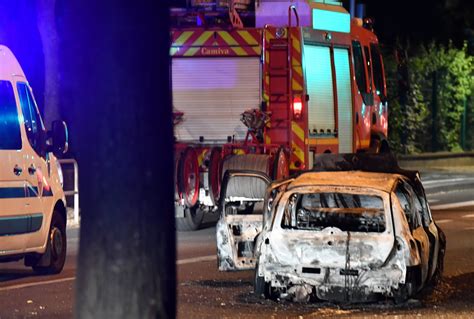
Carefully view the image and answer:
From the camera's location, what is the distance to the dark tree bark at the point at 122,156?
4.70 meters

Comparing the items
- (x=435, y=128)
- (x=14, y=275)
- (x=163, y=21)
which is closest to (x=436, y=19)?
(x=435, y=128)

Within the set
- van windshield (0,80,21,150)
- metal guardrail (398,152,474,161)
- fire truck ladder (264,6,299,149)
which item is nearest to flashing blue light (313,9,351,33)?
fire truck ladder (264,6,299,149)

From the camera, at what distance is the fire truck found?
16.8 meters

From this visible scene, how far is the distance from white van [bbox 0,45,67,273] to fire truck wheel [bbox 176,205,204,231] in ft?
14.3

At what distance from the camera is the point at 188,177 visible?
1648 cm

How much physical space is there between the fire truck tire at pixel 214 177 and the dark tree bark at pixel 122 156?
37.9 ft

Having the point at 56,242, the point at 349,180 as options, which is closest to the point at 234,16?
the point at 56,242

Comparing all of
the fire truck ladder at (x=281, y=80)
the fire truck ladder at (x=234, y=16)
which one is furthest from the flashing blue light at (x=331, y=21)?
the fire truck ladder at (x=234, y=16)

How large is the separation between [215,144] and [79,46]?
12.5m

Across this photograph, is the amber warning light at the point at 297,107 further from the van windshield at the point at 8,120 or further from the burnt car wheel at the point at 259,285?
the burnt car wheel at the point at 259,285

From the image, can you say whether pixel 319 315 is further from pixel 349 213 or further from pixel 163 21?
pixel 163 21

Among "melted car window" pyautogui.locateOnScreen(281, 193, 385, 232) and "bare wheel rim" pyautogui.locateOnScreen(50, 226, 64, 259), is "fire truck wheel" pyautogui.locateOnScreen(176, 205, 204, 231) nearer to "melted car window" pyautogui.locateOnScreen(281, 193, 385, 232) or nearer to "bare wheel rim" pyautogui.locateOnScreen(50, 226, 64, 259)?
"bare wheel rim" pyautogui.locateOnScreen(50, 226, 64, 259)

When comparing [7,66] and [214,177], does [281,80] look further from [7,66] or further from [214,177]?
[7,66]

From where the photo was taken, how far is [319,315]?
33.8 feet
